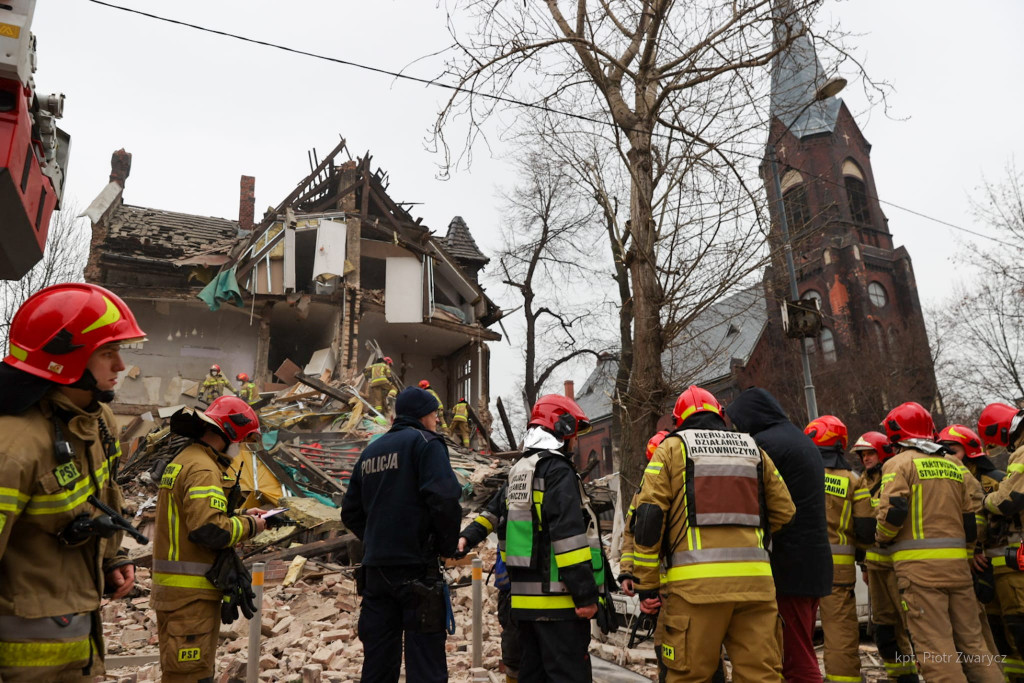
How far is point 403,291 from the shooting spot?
21.4 meters

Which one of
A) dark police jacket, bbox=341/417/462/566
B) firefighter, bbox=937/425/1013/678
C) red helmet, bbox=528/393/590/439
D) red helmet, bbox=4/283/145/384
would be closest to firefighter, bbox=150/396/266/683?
dark police jacket, bbox=341/417/462/566

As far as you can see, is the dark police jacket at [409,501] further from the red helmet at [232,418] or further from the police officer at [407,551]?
the red helmet at [232,418]

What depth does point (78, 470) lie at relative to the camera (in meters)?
2.46

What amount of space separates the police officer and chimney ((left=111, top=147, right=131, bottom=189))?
78.0ft

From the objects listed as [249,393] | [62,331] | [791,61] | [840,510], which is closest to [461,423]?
[249,393]

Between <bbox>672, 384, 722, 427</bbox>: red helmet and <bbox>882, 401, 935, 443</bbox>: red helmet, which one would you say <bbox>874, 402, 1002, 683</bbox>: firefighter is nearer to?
<bbox>882, 401, 935, 443</bbox>: red helmet

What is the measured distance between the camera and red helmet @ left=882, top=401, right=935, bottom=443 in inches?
214

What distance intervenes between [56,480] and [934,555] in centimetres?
552

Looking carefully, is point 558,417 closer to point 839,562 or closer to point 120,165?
point 839,562

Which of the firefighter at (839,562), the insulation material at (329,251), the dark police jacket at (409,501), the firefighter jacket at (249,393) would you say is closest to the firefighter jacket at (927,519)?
the firefighter at (839,562)

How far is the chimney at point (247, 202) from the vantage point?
24375mm

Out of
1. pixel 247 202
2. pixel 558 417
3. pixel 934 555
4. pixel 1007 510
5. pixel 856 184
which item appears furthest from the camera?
pixel 856 184

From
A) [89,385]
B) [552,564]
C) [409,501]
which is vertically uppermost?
[89,385]

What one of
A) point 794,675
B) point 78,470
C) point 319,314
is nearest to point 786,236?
point 794,675
